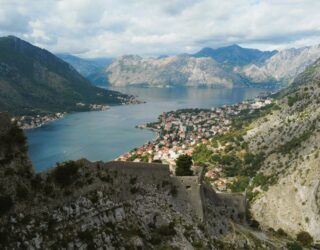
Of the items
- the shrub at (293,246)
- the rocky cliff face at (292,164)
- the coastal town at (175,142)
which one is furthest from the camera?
the coastal town at (175,142)

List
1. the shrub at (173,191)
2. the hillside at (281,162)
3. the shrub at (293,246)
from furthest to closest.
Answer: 1. the hillside at (281,162)
2. the shrub at (293,246)
3. the shrub at (173,191)

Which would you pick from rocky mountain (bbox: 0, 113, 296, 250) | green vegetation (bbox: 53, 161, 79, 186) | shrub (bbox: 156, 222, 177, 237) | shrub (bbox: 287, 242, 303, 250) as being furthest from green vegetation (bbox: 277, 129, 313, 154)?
green vegetation (bbox: 53, 161, 79, 186)

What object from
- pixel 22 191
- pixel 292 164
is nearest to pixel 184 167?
pixel 22 191

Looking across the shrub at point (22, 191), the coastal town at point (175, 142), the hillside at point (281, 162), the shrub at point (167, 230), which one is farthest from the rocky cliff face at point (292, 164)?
the shrub at point (22, 191)

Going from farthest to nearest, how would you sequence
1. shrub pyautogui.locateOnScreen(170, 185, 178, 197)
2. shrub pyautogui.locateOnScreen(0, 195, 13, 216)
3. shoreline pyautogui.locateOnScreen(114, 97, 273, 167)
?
1. shoreline pyautogui.locateOnScreen(114, 97, 273, 167)
2. shrub pyautogui.locateOnScreen(170, 185, 178, 197)
3. shrub pyautogui.locateOnScreen(0, 195, 13, 216)

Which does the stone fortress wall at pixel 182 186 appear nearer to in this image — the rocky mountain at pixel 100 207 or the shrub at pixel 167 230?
the rocky mountain at pixel 100 207

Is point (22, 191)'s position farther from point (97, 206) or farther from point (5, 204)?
point (97, 206)

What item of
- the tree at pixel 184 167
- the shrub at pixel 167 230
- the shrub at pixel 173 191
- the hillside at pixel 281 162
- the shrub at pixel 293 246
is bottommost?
the hillside at pixel 281 162

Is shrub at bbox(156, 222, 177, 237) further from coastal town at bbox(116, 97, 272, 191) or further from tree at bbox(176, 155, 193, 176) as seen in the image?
coastal town at bbox(116, 97, 272, 191)
